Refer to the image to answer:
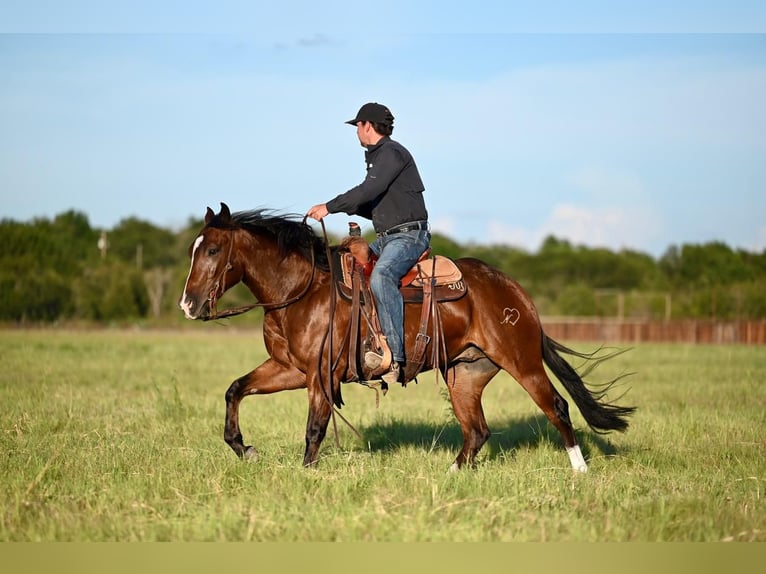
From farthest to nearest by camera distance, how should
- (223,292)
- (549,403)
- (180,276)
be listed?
(180,276)
(549,403)
(223,292)

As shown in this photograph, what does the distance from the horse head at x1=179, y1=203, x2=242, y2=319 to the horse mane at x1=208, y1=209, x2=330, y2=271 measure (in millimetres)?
283

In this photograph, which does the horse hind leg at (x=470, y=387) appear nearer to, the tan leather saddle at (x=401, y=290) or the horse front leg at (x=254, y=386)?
the tan leather saddle at (x=401, y=290)

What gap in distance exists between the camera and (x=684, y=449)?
9594 mm

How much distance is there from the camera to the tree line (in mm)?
55500

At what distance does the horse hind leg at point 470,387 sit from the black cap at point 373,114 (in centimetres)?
247

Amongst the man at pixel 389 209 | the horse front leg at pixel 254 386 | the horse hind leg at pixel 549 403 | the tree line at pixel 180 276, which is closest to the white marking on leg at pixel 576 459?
the horse hind leg at pixel 549 403

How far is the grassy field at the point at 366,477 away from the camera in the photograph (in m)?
5.70

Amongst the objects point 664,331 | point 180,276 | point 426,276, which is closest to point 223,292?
point 426,276

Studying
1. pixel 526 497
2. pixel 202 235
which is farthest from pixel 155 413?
pixel 526 497

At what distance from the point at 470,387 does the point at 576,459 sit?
1257 mm

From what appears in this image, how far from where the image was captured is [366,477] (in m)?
7.02

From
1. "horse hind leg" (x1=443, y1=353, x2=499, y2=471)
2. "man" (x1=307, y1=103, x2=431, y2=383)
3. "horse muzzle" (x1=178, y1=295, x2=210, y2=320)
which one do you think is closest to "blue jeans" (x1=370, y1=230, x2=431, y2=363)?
"man" (x1=307, y1=103, x2=431, y2=383)

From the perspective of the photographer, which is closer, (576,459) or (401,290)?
(401,290)

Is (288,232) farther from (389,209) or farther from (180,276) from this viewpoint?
(180,276)
